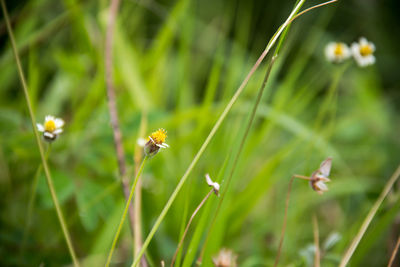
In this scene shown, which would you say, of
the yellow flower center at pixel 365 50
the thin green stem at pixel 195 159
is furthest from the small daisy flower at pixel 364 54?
the thin green stem at pixel 195 159

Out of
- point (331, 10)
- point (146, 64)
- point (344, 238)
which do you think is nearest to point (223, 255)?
point (344, 238)

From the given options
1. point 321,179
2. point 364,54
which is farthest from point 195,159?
point 364,54

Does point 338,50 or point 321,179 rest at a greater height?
point 338,50

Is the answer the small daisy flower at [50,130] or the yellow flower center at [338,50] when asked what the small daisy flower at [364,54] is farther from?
the small daisy flower at [50,130]

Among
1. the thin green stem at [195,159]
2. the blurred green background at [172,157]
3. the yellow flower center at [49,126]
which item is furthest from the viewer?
the blurred green background at [172,157]

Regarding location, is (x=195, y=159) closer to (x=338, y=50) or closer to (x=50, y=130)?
(x=50, y=130)

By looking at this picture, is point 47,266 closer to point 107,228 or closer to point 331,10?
point 107,228

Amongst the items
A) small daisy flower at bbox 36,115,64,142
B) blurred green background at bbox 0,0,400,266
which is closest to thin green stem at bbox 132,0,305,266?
blurred green background at bbox 0,0,400,266

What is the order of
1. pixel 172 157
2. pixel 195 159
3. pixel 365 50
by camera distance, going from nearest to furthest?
pixel 195 159 → pixel 365 50 → pixel 172 157

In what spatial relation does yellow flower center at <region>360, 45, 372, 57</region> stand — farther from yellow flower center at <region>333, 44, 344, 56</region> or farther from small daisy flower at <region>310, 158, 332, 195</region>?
small daisy flower at <region>310, 158, 332, 195</region>
